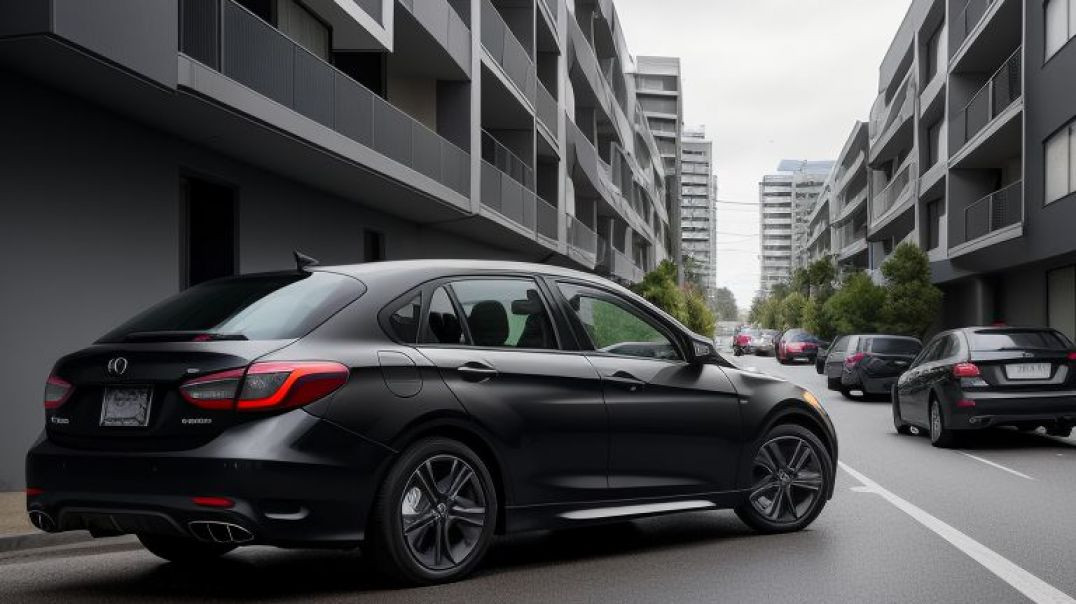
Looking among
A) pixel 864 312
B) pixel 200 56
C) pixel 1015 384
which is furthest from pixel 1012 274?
pixel 200 56

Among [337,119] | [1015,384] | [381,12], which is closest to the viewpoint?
[1015,384]

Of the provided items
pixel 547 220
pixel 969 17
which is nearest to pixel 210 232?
pixel 547 220

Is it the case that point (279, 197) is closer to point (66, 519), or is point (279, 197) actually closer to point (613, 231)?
point (66, 519)

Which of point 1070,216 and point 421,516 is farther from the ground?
point 1070,216

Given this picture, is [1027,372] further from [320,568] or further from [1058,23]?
[1058,23]

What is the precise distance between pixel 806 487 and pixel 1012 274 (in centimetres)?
2985

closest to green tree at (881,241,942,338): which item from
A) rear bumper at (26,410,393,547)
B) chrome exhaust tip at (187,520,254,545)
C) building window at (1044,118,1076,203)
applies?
building window at (1044,118,1076,203)

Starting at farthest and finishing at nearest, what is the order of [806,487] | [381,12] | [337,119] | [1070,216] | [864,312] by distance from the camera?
[864,312]
[1070,216]
[381,12]
[337,119]
[806,487]

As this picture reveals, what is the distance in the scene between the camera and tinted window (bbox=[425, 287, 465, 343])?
19.4 ft

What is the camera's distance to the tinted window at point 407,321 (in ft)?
18.8

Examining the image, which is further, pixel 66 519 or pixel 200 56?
pixel 200 56

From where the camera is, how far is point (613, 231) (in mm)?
55938

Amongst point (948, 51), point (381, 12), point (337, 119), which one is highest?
point (948, 51)

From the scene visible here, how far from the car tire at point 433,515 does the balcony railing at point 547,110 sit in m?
25.6
